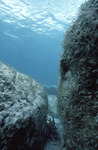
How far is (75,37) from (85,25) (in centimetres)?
36

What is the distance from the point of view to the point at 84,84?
255 cm

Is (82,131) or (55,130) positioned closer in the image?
(82,131)

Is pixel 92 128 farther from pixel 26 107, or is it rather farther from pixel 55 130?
pixel 55 130

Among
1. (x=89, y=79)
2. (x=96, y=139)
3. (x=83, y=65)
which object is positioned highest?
(x=83, y=65)

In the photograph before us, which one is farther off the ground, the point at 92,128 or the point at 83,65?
the point at 83,65

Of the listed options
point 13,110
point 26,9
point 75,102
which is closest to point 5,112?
point 13,110

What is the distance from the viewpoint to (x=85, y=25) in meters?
2.47

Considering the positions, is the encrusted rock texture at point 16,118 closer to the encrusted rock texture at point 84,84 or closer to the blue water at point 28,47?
the encrusted rock texture at point 84,84

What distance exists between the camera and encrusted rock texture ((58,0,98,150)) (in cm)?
230

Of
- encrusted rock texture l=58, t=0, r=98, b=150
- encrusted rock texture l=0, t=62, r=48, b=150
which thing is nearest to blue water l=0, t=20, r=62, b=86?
encrusted rock texture l=0, t=62, r=48, b=150

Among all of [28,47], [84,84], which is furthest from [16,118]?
[28,47]

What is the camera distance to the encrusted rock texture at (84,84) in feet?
7.54

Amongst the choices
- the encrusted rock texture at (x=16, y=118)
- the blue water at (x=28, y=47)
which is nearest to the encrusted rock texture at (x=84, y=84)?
the encrusted rock texture at (x=16, y=118)

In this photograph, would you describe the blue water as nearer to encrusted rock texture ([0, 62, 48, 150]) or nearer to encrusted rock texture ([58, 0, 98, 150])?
encrusted rock texture ([0, 62, 48, 150])
